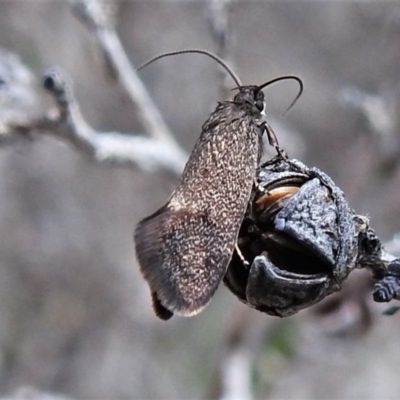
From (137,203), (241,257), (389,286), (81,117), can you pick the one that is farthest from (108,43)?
(137,203)

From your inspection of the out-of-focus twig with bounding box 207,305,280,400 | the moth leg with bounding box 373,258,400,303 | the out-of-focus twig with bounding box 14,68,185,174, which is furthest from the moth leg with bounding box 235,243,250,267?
the out-of-focus twig with bounding box 207,305,280,400

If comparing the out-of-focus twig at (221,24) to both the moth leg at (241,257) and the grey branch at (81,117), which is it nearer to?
the grey branch at (81,117)

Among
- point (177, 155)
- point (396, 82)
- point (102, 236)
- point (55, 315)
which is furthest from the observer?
point (102, 236)

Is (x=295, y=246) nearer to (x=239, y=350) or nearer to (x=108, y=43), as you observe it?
(x=108, y=43)

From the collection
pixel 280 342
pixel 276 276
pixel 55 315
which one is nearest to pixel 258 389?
pixel 280 342

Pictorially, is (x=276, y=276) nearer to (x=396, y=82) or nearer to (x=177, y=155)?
(x=177, y=155)

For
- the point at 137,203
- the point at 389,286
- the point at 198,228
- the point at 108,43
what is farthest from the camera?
the point at 137,203

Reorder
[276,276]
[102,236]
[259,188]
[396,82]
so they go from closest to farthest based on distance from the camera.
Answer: [276,276] < [259,188] < [396,82] < [102,236]
